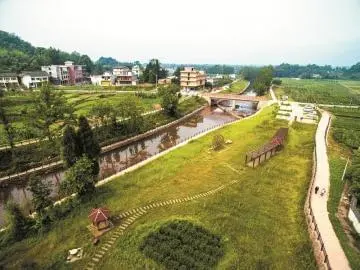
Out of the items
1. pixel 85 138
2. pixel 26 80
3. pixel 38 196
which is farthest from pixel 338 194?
pixel 26 80

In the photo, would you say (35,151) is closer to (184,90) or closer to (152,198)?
(152,198)

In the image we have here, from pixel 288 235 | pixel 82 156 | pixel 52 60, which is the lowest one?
pixel 288 235

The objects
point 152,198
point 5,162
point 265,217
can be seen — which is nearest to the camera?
point 265,217

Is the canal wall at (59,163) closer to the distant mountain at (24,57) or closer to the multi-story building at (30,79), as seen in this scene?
the multi-story building at (30,79)

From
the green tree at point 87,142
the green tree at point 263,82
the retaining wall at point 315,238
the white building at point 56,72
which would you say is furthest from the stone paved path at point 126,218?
the white building at point 56,72

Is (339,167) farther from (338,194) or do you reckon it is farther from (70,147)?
(70,147)

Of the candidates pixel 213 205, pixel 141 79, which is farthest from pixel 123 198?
pixel 141 79
